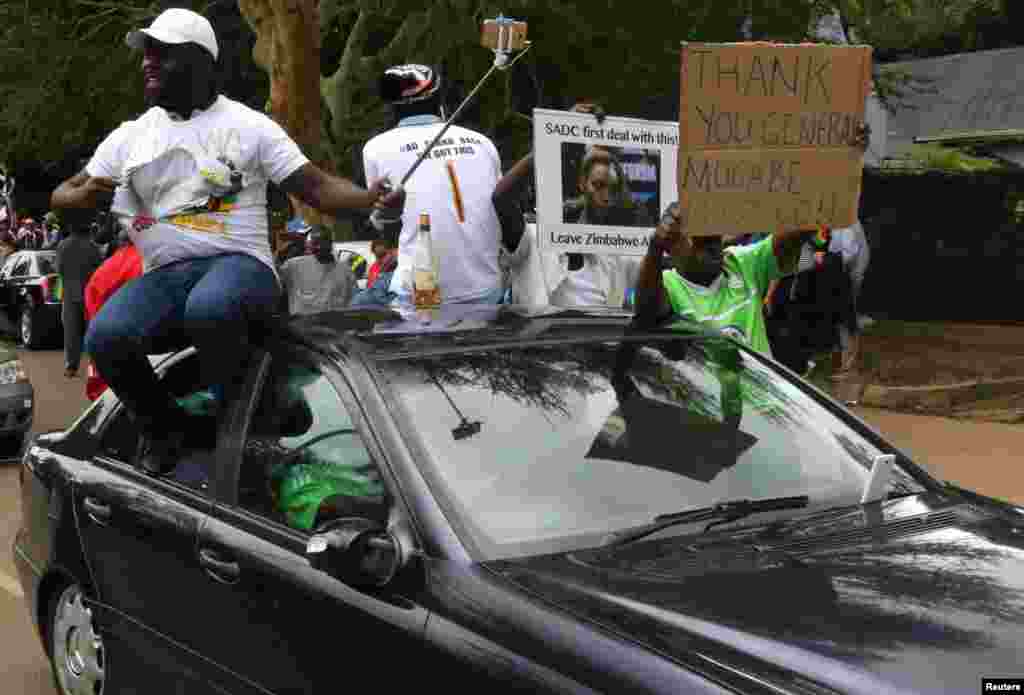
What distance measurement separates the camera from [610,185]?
629cm

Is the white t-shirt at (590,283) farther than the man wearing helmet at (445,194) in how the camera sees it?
Yes

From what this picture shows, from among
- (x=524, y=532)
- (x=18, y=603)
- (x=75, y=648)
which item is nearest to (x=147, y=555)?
(x=75, y=648)

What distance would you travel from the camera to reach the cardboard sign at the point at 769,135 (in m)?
5.13

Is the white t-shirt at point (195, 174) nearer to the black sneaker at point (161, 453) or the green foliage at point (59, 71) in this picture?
the black sneaker at point (161, 453)

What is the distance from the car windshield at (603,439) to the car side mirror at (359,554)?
17cm

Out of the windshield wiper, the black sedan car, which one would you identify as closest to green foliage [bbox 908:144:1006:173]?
the black sedan car

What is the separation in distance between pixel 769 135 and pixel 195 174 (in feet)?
6.43

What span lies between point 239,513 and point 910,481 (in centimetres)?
183

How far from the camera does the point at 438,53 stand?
1967 cm

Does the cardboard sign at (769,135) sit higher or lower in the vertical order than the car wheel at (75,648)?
higher

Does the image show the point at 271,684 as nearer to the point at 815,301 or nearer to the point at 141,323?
the point at 141,323

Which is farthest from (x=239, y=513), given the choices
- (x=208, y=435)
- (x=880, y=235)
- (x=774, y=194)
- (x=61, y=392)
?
(x=880, y=235)

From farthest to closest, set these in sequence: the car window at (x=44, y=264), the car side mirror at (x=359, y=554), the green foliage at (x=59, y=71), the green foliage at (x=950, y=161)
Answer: the green foliage at (x=59, y=71) < the car window at (x=44, y=264) < the green foliage at (x=950, y=161) < the car side mirror at (x=359, y=554)

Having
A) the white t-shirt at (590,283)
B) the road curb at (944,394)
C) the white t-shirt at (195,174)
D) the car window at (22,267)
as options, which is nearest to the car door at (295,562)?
the white t-shirt at (195,174)
